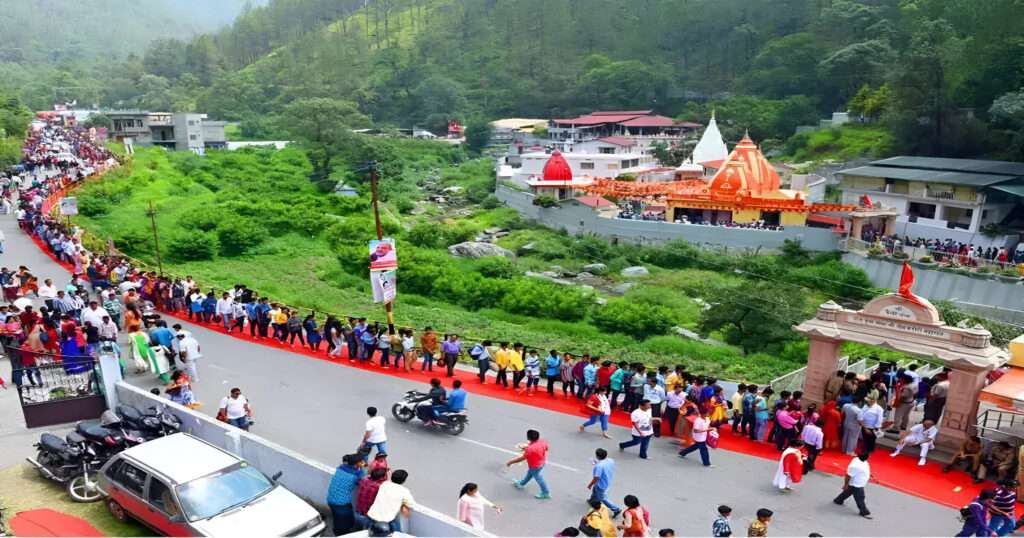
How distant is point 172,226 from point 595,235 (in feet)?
76.0

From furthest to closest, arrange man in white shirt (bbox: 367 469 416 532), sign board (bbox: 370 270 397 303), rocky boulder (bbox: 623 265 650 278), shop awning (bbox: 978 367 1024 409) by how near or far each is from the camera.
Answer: rocky boulder (bbox: 623 265 650 278) → sign board (bbox: 370 270 397 303) → shop awning (bbox: 978 367 1024 409) → man in white shirt (bbox: 367 469 416 532)

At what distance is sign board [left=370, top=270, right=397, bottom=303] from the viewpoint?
1698 centimetres

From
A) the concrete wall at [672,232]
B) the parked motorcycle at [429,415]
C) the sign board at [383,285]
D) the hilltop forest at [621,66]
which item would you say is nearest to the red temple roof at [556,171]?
the concrete wall at [672,232]

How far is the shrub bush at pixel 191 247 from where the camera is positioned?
3291cm

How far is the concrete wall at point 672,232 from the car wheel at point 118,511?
3462cm

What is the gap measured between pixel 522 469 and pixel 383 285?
6684 millimetres

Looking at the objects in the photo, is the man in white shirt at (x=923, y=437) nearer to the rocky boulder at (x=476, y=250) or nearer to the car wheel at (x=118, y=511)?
the car wheel at (x=118, y=511)

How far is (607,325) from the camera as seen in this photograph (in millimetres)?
28359

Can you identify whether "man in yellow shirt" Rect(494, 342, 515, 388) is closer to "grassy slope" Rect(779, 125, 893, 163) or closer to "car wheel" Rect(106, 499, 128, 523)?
"car wheel" Rect(106, 499, 128, 523)

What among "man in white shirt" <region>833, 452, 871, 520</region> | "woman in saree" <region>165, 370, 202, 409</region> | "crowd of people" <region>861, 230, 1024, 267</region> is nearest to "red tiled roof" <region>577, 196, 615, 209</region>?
"crowd of people" <region>861, 230, 1024, 267</region>

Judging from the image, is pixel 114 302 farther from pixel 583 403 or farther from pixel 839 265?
pixel 839 265

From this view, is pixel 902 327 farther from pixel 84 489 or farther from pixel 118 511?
pixel 84 489

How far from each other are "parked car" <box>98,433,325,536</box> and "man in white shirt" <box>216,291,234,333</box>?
967 centimetres

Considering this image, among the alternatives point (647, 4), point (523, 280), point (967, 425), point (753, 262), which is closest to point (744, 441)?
point (967, 425)
